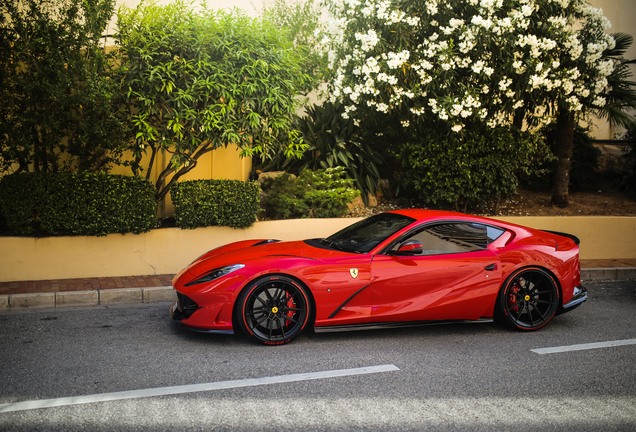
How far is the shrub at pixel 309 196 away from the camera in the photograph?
34.8 ft

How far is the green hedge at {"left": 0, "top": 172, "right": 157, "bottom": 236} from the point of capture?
8.67 meters

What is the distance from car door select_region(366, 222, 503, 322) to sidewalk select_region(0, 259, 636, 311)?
3210 mm

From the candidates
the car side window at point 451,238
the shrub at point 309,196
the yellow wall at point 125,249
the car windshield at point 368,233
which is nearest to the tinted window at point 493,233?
the car side window at point 451,238

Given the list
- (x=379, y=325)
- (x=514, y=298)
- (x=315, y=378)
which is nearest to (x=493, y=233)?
(x=514, y=298)

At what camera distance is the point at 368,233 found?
6.66 metres

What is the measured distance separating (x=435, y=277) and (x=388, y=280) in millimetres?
486

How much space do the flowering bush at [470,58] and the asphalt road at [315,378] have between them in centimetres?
488

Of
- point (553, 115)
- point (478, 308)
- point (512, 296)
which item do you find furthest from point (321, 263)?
point (553, 115)

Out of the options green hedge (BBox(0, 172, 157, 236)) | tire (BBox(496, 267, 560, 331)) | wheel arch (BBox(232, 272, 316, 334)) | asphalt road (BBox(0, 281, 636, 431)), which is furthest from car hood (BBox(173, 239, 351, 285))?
green hedge (BBox(0, 172, 157, 236))

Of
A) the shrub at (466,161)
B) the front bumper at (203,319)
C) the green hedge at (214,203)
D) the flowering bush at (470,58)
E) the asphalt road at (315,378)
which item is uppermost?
the flowering bush at (470,58)

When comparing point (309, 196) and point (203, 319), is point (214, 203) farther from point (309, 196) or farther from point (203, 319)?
point (203, 319)

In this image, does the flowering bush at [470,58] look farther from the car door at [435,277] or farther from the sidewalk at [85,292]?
the sidewalk at [85,292]

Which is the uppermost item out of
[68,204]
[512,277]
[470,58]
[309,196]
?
[470,58]

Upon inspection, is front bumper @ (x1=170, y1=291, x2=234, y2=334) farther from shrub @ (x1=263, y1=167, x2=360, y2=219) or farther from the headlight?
shrub @ (x1=263, y1=167, x2=360, y2=219)
